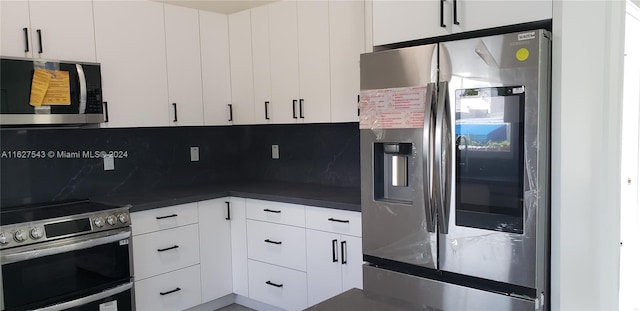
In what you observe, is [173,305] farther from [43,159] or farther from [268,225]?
[43,159]

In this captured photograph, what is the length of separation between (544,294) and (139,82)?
8.69ft

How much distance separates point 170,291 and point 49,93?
1.39m

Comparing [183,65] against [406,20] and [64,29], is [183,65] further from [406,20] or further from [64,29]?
[406,20]

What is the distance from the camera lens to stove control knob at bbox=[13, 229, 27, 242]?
92.4 inches

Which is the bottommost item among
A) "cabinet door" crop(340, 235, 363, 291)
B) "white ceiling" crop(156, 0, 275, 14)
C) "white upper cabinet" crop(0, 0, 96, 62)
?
"cabinet door" crop(340, 235, 363, 291)

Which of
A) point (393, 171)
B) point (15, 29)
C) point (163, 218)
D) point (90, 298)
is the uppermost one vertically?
point (15, 29)

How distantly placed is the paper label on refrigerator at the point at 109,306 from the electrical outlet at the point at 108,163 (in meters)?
1.01

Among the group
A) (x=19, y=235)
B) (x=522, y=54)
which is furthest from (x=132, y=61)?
(x=522, y=54)

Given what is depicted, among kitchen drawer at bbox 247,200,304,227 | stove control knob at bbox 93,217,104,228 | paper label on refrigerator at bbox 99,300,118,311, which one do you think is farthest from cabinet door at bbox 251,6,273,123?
paper label on refrigerator at bbox 99,300,118,311

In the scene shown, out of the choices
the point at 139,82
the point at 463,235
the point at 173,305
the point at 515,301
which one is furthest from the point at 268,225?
the point at 515,301

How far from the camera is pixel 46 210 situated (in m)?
2.79

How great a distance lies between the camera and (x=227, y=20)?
368cm

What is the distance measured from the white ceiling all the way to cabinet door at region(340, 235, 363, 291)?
5.79ft

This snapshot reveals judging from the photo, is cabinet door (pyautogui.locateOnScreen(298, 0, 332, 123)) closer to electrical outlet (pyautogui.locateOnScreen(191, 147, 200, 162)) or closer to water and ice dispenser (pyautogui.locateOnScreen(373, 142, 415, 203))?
water and ice dispenser (pyautogui.locateOnScreen(373, 142, 415, 203))
